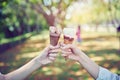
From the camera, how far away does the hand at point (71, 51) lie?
2205 millimetres

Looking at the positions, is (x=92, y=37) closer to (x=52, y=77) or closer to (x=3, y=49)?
(x=52, y=77)

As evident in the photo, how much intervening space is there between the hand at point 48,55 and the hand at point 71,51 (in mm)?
55

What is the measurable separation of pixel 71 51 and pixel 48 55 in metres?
0.15

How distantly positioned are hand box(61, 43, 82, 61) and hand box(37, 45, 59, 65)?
0.05 metres

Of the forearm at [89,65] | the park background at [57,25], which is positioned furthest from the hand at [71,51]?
the park background at [57,25]

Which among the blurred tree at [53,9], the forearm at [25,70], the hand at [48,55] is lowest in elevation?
the forearm at [25,70]

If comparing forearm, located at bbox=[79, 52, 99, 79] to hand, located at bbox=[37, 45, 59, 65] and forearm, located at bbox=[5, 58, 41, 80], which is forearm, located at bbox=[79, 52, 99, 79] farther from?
forearm, located at bbox=[5, 58, 41, 80]

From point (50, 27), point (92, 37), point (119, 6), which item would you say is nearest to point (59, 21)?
point (50, 27)

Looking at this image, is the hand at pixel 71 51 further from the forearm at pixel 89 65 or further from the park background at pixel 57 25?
the park background at pixel 57 25

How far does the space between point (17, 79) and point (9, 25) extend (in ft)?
1.54

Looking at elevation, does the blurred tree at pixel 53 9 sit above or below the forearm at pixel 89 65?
above

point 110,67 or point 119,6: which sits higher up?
point 119,6

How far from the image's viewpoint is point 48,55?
223 cm

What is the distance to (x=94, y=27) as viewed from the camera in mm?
2518
